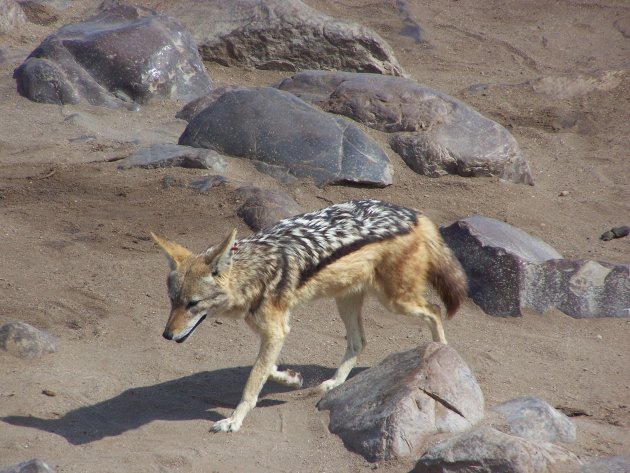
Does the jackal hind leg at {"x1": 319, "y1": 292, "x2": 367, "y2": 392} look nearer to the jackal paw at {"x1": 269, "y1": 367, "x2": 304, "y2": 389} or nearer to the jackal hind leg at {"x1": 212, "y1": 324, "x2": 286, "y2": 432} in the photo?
the jackal paw at {"x1": 269, "y1": 367, "x2": 304, "y2": 389}

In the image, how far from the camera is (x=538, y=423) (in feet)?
18.4

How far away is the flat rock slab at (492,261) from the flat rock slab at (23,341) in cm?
392

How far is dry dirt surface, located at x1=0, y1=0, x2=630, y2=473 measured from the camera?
591cm

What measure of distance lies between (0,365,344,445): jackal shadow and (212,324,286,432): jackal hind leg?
0.27 meters

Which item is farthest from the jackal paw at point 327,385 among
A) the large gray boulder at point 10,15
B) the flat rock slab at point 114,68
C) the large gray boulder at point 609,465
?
the large gray boulder at point 10,15

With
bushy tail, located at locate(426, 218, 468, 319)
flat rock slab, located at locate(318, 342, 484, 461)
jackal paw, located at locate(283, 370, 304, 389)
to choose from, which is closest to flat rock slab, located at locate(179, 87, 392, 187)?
bushy tail, located at locate(426, 218, 468, 319)

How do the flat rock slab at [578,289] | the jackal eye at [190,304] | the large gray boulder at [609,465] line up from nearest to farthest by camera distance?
the large gray boulder at [609,465]
the jackal eye at [190,304]
the flat rock slab at [578,289]

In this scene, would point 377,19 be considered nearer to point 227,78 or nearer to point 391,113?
point 227,78

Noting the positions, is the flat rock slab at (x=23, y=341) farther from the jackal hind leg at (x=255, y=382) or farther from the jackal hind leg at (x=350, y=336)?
the jackal hind leg at (x=350, y=336)

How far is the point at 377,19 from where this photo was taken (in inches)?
678

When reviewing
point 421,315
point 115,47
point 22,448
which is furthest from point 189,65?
point 22,448

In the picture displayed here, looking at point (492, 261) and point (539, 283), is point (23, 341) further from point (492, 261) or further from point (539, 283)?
point (539, 283)

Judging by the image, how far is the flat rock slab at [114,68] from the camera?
1202cm

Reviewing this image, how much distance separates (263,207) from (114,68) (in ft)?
14.5
